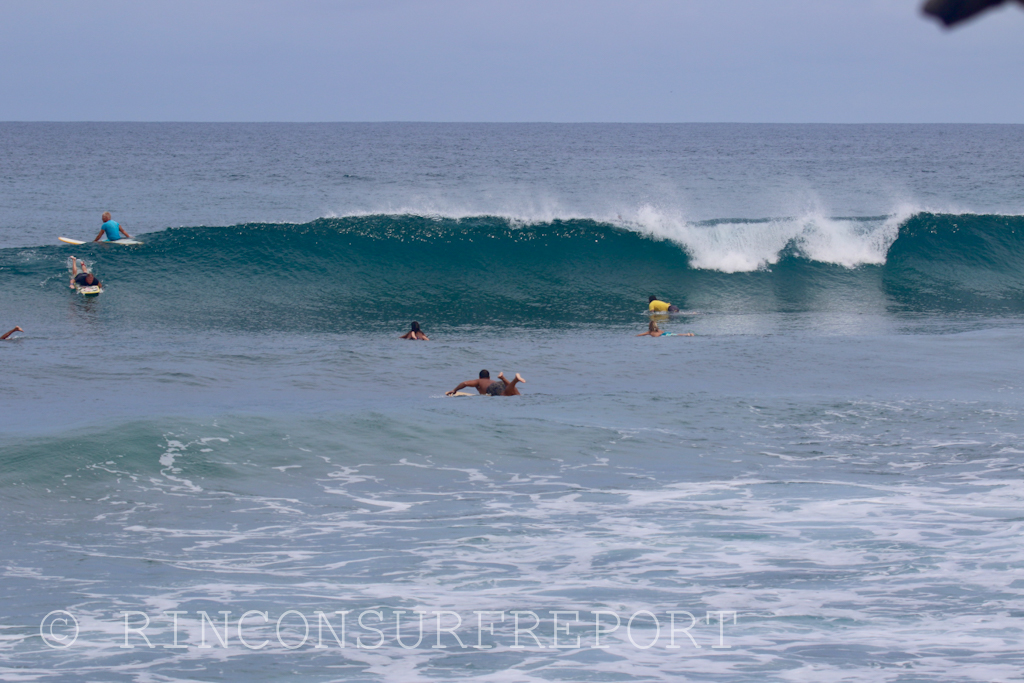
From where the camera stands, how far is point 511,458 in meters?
11.3

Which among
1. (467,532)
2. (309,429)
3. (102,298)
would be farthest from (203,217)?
(467,532)

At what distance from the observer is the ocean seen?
664 centimetres

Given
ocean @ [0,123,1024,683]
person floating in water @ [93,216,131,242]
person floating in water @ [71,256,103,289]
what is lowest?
ocean @ [0,123,1024,683]

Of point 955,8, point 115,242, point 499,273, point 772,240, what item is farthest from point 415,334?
point 955,8

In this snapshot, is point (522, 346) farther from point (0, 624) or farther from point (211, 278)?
point (0, 624)

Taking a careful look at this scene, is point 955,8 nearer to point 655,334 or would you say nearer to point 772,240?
point 655,334

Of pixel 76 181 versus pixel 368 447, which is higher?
pixel 76 181

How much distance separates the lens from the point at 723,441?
11867mm

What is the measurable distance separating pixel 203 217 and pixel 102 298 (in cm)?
1677

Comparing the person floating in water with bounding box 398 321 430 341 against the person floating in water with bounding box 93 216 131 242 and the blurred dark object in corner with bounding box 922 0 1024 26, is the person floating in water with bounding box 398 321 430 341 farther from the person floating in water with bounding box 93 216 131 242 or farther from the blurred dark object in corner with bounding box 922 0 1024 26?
the blurred dark object in corner with bounding box 922 0 1024 26

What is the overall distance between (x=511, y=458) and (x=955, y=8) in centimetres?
1009

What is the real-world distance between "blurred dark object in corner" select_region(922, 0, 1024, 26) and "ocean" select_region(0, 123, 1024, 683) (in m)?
5.33

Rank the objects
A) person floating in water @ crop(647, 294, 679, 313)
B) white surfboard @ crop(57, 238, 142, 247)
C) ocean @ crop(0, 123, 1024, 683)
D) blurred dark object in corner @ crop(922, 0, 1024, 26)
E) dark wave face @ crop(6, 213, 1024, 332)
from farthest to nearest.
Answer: white surfboard @ crop(57, 238, 142, 247) < dark wave face @ crop(6, 213, 1024, 332) < person floating in water @ crop(647, 294, 679, 313) < ocean @ crop(0, 123, 1024, 683) < blurred dark object in corner @ crop(922, 0, 1024, 26)

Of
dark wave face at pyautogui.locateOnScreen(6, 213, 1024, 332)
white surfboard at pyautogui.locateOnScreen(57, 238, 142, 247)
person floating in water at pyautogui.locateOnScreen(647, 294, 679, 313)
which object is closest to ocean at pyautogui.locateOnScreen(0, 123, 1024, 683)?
dark wave face at pyautogui.locateOnScreen(6, 213, 1024, 332)
